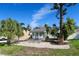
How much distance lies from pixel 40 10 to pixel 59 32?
226 millimetres

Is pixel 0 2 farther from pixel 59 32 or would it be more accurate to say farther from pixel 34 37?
pixel 59 32

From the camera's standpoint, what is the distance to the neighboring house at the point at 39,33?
197cm

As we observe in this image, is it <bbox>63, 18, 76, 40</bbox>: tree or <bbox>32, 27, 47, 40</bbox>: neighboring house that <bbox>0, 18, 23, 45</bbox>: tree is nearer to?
<bbox>32, 27, 47, 40</bbox>: neighboring house

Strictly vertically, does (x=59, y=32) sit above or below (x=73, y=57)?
above

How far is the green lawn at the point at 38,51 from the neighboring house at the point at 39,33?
3.6 inches

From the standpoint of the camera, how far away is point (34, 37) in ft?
6.53

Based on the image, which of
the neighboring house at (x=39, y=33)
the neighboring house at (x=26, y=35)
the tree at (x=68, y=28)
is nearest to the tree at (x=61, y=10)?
the tree at (x=68, y=28)

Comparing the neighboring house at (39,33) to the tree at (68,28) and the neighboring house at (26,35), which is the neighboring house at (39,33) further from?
the tree at (68,28)

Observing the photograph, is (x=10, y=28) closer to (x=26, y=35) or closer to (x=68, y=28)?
(x=26, y=35)

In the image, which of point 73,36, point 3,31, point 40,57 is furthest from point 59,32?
point 3,31

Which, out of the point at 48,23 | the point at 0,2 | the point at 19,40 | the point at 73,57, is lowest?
the point at 73,57

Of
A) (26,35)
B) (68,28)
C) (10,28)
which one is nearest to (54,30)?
(68,28)

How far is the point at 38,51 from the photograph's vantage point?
196cm

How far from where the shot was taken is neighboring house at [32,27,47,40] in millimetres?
1970
